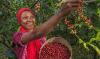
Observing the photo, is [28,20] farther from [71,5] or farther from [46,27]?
[71,5]

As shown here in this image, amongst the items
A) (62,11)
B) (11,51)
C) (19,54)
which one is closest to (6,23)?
(11,51)

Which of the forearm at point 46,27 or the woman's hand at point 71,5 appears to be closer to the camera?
the woman's hand at point 71,5

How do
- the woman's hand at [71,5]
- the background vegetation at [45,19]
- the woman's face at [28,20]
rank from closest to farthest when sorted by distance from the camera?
the woman's hand at [71,5] < the woman's face at [28,20] < the background vegetation at [45,19]

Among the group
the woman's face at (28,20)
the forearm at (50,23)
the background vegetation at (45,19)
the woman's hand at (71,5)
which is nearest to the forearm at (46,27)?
the forearm at (50,23)

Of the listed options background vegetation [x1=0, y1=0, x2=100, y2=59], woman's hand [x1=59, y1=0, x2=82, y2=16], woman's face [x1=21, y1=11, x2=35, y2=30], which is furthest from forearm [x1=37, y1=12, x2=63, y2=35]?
background vegetation [x1=0, y1=0, x2=100, y2=59]

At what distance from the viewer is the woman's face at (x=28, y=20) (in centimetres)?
383

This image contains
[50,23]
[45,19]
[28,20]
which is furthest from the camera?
[45,19]

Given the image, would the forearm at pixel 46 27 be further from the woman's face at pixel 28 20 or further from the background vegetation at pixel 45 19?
the background vegetation at pixel 45 19

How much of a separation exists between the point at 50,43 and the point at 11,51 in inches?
33.1

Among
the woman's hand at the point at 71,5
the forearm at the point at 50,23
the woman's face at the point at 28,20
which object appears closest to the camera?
the woman's hand at the point at 71,5

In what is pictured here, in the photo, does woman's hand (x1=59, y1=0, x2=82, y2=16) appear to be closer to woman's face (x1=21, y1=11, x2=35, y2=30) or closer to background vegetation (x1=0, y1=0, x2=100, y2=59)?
woman's face (x1=21, y1=11, x2=35, y2=30)

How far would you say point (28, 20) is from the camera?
3.84 m

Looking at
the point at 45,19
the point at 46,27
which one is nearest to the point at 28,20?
the point at 46,27

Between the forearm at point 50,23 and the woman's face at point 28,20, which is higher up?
the forearm at point 50,23
